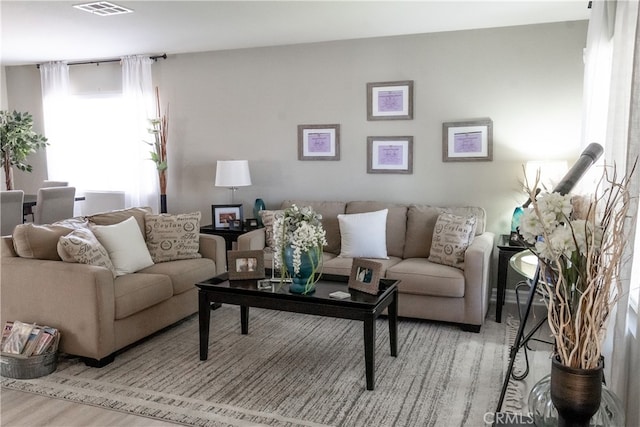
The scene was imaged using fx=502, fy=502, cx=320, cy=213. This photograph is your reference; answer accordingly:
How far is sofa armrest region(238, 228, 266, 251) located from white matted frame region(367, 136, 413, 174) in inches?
50.5

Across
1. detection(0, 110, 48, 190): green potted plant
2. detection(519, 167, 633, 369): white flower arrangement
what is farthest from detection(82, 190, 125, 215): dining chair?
detection(519, 167, 633, 369): white flower arrangement

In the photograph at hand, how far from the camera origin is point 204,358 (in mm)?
3314

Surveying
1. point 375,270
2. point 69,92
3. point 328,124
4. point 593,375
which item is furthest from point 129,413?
point 69,92

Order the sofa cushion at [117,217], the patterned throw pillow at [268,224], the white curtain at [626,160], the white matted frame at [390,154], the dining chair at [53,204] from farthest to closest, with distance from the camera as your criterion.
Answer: the dining chair at [53,204]
the white matted frame at [390,154]
the patterned throw pillow at [268,224]
the sofa cushion at [117,217]
the white curtain at [626,160]

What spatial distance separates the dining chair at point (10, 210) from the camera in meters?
4.74

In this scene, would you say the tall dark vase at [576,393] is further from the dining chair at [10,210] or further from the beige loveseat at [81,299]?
the dining chair at [10,210]

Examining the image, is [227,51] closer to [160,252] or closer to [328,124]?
[328,124]

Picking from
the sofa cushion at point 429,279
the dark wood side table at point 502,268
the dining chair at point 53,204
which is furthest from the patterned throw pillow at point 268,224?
the dining chair at point 53,204

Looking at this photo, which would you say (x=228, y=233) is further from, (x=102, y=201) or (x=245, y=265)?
(x=102, y=201)

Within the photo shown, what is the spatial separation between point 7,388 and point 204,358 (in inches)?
44.4

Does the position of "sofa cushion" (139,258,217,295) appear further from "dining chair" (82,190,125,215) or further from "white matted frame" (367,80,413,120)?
"dining chair" (82,190,125,215)

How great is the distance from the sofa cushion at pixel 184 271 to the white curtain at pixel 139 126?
6.73ft

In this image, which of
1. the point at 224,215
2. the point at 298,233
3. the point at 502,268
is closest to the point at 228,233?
the point at 224,215

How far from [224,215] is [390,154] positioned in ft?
5.98
